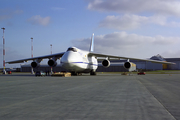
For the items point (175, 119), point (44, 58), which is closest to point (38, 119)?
point (175, 119)

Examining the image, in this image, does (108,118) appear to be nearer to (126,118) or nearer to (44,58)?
(126,118)

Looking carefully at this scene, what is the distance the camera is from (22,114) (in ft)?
18.5

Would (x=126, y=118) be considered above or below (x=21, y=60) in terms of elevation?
below

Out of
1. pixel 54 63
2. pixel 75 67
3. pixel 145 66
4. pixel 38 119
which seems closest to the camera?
pixel 38 119

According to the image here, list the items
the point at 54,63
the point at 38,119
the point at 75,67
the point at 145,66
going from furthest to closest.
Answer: the point at 145,66
the point at 54,63
the point at 75,67
the point at 38,119

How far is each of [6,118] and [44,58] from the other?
112ft

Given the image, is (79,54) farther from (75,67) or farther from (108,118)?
(108,118)

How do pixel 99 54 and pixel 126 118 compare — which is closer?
pixel 126 118

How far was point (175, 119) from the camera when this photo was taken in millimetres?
5148

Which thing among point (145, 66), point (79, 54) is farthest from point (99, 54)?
point (145, 66)

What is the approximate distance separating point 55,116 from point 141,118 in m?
2.27

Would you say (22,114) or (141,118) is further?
(22,114)

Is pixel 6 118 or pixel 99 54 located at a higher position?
pixel 99 54

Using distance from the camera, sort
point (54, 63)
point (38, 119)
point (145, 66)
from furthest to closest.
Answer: point (145, 66) < point (54, 63) < point (38, 119)
